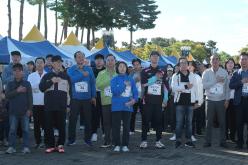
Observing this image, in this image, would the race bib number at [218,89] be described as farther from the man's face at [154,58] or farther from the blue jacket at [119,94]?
the blue jacket at [119,94]

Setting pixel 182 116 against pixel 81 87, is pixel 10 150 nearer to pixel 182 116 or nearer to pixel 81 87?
pixel 81 87

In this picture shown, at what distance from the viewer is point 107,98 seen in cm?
979

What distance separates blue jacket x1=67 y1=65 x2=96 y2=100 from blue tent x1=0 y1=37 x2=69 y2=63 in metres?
6.27

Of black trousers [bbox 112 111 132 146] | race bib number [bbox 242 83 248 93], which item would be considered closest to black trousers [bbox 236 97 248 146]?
race bib number [bbox 242 83 248 93]

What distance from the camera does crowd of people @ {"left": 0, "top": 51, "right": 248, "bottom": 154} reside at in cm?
898

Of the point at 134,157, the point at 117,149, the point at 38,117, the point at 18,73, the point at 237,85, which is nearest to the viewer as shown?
the point at 134,157

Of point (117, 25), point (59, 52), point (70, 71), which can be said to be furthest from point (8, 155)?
point (117, 25)

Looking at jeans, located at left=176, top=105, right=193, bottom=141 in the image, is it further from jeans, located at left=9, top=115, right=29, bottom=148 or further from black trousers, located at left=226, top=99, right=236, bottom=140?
jeans, located at left=9, top=115, right=29, bottom=148

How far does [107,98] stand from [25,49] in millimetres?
8232

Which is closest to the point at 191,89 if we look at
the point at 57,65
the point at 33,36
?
the point at 57,65

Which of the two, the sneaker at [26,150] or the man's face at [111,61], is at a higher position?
the man's face at [111,61]

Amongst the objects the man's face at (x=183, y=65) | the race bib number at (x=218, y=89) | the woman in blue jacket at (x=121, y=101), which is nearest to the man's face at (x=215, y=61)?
the race bib number at (x=218, y=89)

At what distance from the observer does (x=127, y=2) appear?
49.1 meters

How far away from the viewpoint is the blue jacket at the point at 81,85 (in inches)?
382
